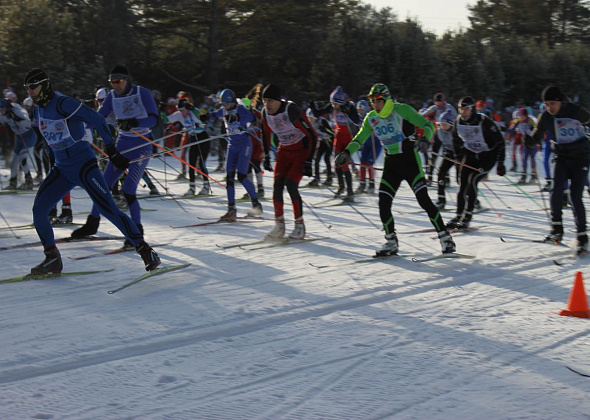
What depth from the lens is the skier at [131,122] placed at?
851 centimetres

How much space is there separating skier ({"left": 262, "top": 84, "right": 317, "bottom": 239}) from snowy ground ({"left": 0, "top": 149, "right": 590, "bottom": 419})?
2.05 ft

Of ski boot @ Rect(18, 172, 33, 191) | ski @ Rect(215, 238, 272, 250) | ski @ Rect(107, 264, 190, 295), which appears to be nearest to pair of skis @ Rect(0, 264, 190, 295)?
ski @ Rect(107, 264, 190, 295)

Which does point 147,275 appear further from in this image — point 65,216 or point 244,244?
point 65,216

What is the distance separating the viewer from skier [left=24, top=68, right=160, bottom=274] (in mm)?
6848

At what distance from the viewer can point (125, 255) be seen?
8.36 meters

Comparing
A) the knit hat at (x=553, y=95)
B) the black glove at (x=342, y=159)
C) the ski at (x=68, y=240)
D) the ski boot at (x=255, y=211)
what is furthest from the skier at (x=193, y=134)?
the knit hat at (x=553, y=95)

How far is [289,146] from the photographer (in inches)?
361

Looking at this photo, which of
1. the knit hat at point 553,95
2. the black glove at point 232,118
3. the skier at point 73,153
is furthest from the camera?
the black glove at point 232,118

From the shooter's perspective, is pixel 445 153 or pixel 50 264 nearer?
pixel 50 264

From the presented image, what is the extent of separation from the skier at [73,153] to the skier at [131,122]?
1.52 meters

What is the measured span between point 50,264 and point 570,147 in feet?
19.1

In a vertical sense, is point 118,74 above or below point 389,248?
above

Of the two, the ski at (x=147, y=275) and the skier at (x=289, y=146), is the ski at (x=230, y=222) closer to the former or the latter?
the skier at (x=289, y=146)

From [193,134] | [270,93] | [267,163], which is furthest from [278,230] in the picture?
[193,134]
